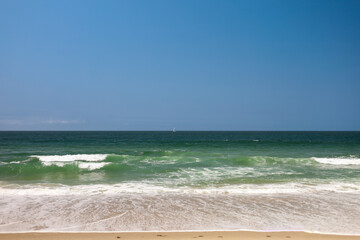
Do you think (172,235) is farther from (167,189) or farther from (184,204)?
(167,189)

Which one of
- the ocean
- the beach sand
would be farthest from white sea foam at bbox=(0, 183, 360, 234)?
the beach sand

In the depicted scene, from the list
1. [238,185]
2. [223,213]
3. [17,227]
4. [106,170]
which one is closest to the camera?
[17,227]

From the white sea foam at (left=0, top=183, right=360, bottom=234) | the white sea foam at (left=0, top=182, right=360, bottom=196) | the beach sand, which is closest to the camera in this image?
the beach sand

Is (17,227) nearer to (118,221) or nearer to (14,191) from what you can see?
(118,221)

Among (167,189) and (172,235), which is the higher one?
(172,235)

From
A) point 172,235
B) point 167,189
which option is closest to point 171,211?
point 172,235

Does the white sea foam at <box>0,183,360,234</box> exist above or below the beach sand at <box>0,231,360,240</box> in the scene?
below

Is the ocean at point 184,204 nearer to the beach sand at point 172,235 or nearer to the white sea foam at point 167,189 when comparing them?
the white sea foam at point 167,189

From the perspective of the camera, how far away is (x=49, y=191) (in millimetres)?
10156

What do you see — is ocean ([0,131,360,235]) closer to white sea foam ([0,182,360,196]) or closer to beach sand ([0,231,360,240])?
white sea foam ([0,182,360,196])

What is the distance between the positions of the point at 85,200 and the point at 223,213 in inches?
181

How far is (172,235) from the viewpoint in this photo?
555 cm

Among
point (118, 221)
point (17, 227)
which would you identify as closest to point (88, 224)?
point (118, 221)

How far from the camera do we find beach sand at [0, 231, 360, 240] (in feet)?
17.8
